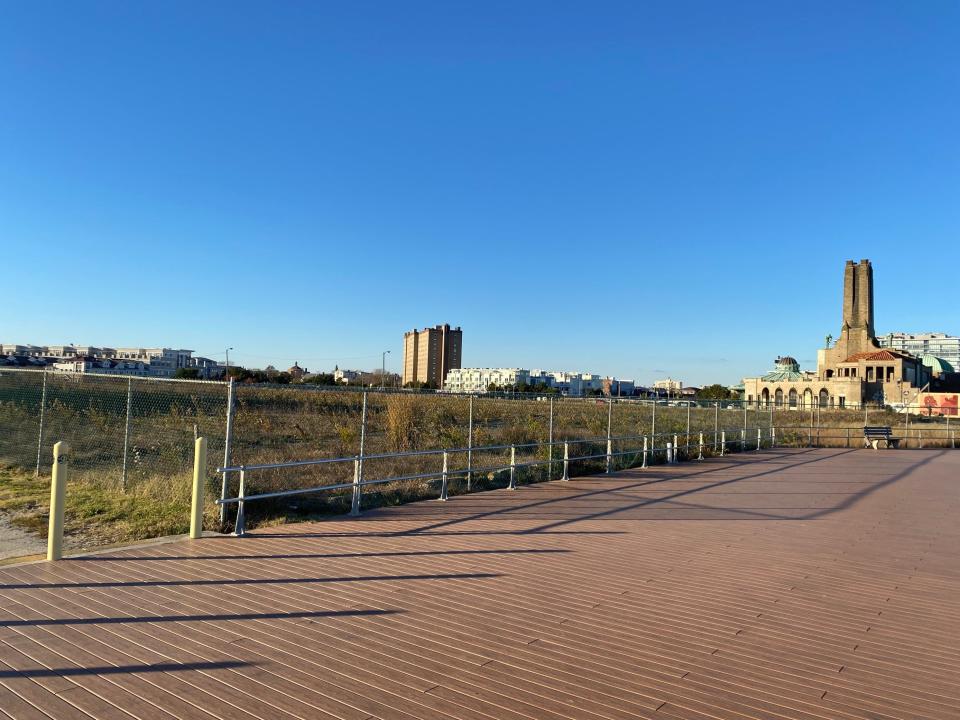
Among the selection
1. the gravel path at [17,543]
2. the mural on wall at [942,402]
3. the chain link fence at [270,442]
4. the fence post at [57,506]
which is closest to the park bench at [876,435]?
the chain link fence at [270,442]

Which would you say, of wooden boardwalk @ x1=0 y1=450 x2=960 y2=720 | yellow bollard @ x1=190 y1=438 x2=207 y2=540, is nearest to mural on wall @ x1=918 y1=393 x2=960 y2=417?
wooden boardwalk @ x1=0 y1=450 x2=960 y2=720

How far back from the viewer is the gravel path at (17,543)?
8375 millimetres

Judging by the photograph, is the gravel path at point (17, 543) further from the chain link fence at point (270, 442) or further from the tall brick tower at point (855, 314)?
the tall brick tower at point (855, 314)

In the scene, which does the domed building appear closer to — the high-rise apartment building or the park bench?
the high-rise apartment building

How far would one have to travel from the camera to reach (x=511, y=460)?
13547 millimetres

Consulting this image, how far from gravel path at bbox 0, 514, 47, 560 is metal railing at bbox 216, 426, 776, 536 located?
219 cm

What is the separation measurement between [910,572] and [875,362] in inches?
4221

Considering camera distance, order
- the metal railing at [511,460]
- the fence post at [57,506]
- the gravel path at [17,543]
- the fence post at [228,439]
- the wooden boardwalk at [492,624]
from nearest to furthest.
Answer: the wooden boardwalk at [492,624]
the fence post at [57,506]
the gravel path at [17,543]
the fence post at [228,439]
the metal railing at [511,460]

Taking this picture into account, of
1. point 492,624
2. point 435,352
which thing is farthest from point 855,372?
point 492,624

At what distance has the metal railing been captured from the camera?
29.9 ft

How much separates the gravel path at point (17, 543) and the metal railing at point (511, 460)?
219 centimetres

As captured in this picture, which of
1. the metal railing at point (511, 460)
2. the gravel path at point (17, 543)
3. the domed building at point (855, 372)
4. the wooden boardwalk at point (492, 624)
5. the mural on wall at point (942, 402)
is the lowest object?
the gravel path at point (17, 543)

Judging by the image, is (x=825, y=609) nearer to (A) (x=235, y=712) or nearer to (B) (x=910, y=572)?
(B) (x=910, y=572)

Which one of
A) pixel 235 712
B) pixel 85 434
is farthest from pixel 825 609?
pixel 85 434
